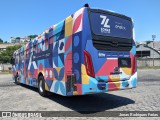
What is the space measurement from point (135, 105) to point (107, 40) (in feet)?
9.02

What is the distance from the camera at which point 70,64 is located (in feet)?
28.9

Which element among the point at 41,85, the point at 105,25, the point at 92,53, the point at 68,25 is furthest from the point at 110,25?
the point at 41,85

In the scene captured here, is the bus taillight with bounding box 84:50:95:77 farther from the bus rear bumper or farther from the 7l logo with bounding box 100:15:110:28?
the 7l logo with bounding box 100:15:110:28

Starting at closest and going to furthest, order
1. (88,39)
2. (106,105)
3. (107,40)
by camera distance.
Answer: (88,39), (107,40), (106,105)

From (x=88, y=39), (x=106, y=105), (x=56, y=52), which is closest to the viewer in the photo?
(x=88, y=39)

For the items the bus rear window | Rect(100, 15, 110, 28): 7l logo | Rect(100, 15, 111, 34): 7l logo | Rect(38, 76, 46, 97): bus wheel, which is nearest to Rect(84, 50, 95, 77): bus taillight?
the bus rear window

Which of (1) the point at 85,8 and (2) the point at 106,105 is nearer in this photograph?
(1) the point at 85,8

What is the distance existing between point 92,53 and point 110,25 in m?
1.42

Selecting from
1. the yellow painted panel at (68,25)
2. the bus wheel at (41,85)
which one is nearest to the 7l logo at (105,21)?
the yellow painted panel at (68,25)

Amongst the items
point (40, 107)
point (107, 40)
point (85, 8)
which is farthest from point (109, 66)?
point (40, 107)

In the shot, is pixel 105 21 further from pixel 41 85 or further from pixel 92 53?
pixel 41 85

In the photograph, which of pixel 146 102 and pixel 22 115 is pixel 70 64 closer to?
pixel 22 115

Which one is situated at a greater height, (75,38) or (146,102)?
(75,38)

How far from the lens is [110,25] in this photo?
8.91 meters
